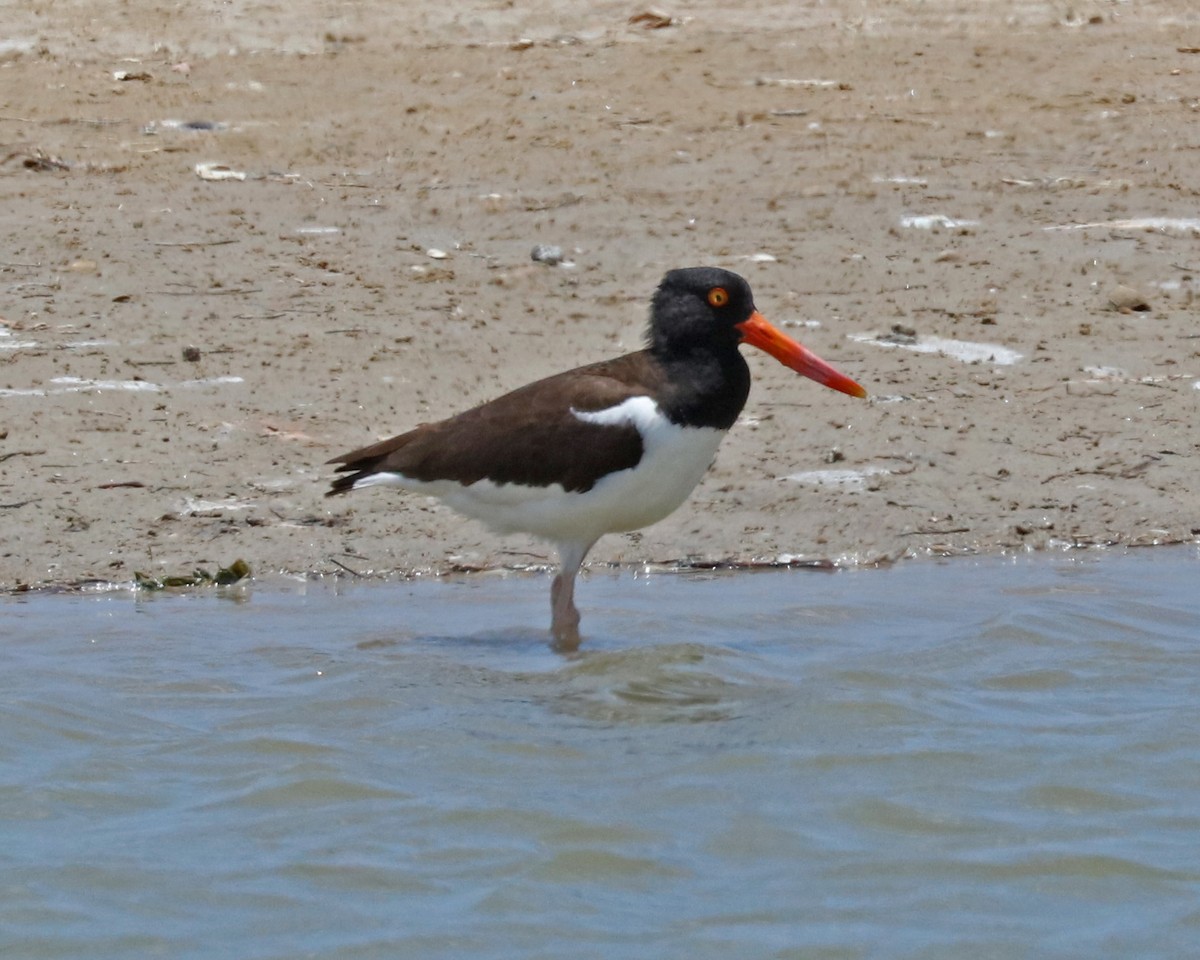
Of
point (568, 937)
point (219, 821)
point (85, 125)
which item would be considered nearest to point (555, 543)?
point (219, 821)

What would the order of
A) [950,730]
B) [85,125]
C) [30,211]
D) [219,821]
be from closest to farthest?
1. [219,821]
2. [950,730]
3. [30,211]
4. [85,125]

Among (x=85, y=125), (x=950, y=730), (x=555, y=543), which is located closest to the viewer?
(x=950, y=730)

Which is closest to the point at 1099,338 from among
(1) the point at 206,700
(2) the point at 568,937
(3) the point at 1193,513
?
(3) the point at 1193,513

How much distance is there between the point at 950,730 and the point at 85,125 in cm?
712

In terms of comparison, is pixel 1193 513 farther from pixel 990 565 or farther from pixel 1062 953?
pixel 1062 953

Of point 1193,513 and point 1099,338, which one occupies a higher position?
point 1099,338

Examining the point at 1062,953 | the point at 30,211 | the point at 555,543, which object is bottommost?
the point at 1062,953

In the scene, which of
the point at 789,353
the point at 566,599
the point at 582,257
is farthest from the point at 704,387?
the point at 582,257

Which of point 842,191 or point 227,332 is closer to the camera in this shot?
point 227,332

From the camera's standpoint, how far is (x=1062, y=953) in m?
4.66

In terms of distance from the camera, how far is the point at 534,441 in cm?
702

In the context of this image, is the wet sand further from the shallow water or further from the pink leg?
the pink leg

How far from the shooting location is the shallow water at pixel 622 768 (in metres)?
4.85

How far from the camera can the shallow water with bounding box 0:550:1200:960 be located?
A: 4.85 m
